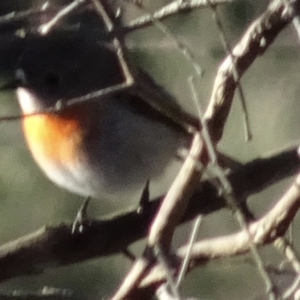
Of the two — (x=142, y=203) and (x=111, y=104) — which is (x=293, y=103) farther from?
(x=142, y=203)

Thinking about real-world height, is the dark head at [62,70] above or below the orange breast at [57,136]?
above

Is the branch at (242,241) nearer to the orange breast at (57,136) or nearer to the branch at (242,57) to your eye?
the branch at (242,57)

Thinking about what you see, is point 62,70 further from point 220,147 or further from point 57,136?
point 220,147

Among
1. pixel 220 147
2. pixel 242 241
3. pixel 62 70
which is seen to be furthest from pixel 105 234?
pixel 220 147

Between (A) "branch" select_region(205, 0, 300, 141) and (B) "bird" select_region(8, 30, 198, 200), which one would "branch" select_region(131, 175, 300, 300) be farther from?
(B) "bird" select_region(8, 30, 198, 200)

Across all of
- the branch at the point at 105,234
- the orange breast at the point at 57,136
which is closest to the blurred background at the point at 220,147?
the orange breast at the point at 57,136
